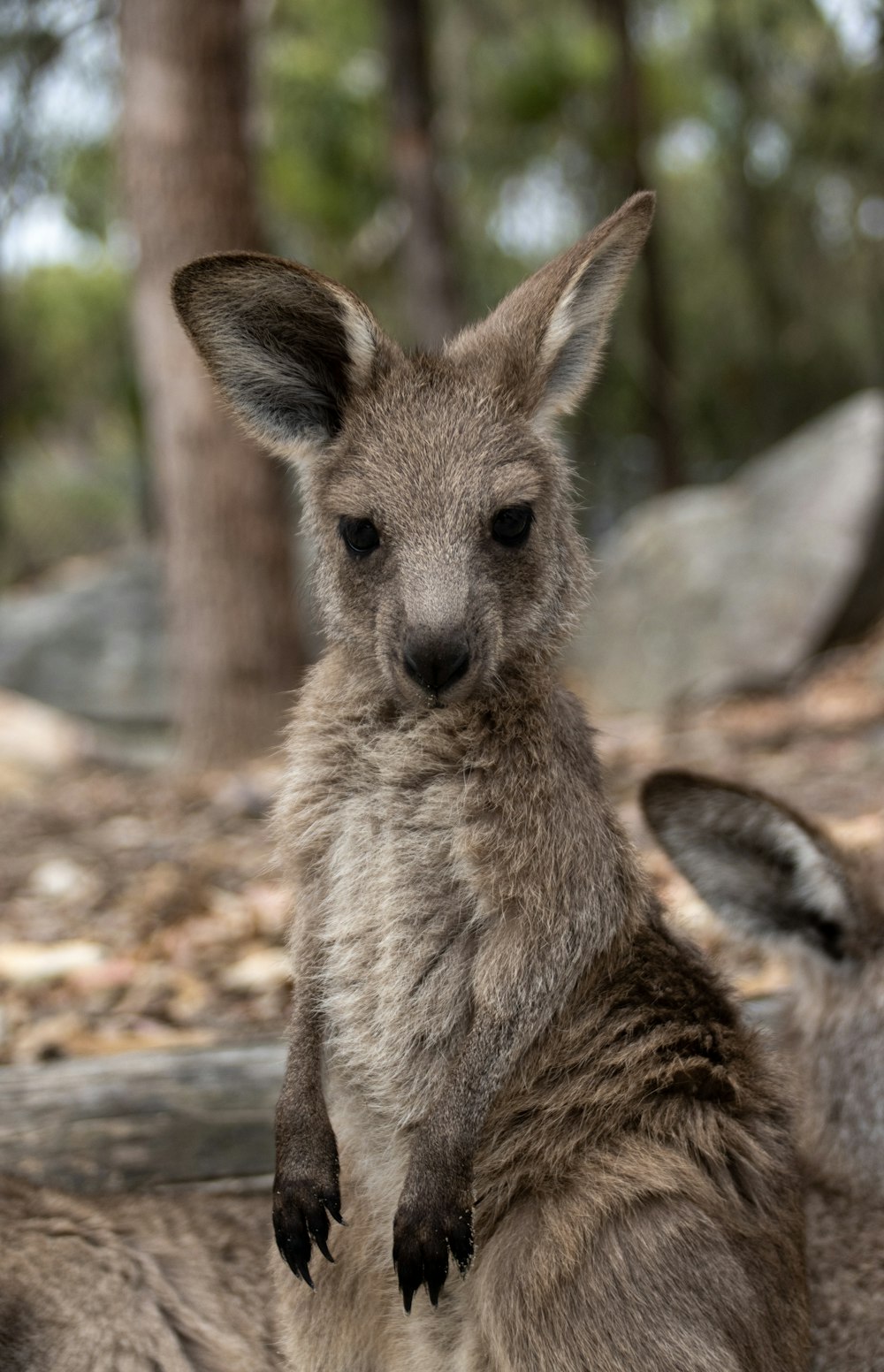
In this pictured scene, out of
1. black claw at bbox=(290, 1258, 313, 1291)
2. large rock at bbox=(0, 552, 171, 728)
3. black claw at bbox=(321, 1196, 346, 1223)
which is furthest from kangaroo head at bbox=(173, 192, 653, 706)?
large rock at bbox=(0, 552, 171, 728)

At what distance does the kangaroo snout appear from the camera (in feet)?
7.12

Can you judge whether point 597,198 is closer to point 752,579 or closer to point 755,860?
point 752,579

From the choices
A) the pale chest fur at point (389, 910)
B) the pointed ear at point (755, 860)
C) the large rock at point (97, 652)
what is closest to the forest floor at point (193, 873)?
the pointed ear at point (755, 860)

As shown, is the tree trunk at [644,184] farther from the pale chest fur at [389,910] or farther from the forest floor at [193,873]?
the pale chest fur at [389,910]

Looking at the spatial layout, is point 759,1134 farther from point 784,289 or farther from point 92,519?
point 92,519

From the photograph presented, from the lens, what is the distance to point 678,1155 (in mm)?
2188

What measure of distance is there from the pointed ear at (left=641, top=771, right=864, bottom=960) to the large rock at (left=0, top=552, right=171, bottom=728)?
329 inches

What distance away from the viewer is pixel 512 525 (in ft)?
7.83

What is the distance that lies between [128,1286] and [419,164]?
9819 mm

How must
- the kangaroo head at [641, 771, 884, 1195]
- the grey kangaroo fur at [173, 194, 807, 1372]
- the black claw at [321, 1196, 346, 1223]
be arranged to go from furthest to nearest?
the kangaroo head at [641, 771, 884, 1195] < the black claw at [321, 1196, 346, 1223] < the grey kangaroo fur at [173, 194, 807, 1372]

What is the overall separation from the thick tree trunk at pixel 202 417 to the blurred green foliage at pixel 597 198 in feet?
16.9

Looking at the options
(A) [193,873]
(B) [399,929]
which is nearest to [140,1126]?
(B) [399,929]

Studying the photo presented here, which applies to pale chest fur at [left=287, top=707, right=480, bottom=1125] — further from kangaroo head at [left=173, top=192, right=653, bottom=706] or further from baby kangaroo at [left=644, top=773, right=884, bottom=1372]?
baby kangaroo at [left=644, top=773, right=884, bottom=1372]

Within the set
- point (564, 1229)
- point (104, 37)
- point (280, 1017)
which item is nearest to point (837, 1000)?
point (564, 1229)
